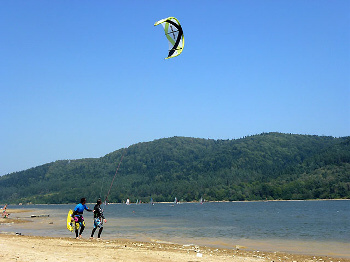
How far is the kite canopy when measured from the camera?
23.1 m

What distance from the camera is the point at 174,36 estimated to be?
78.4 feet

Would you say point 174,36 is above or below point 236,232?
above

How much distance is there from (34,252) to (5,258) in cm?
235

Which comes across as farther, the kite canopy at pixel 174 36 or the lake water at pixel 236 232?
the lake water at pixel 236 232

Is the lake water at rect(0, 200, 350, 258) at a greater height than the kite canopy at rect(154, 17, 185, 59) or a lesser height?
lesser

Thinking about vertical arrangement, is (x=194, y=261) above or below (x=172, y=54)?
below

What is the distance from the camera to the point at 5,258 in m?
13.8

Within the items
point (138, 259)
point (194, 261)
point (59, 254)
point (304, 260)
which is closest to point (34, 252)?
point (59, 254)

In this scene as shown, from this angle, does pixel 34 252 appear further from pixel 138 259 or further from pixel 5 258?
pixel 138 259

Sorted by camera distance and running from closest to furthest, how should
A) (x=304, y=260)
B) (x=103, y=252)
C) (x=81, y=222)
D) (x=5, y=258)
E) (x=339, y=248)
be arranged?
(x=5, y=258) < (x=103, y=252) < (x=304, y=260) < (x=81, y=222) < (x=339, y=248)

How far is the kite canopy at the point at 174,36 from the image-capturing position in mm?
23094

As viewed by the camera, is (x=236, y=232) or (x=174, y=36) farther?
(x=236, y=232)

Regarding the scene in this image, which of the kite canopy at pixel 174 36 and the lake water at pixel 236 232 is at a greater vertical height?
the kite canopy at pixel 174 36

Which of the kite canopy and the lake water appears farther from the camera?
the lake water
